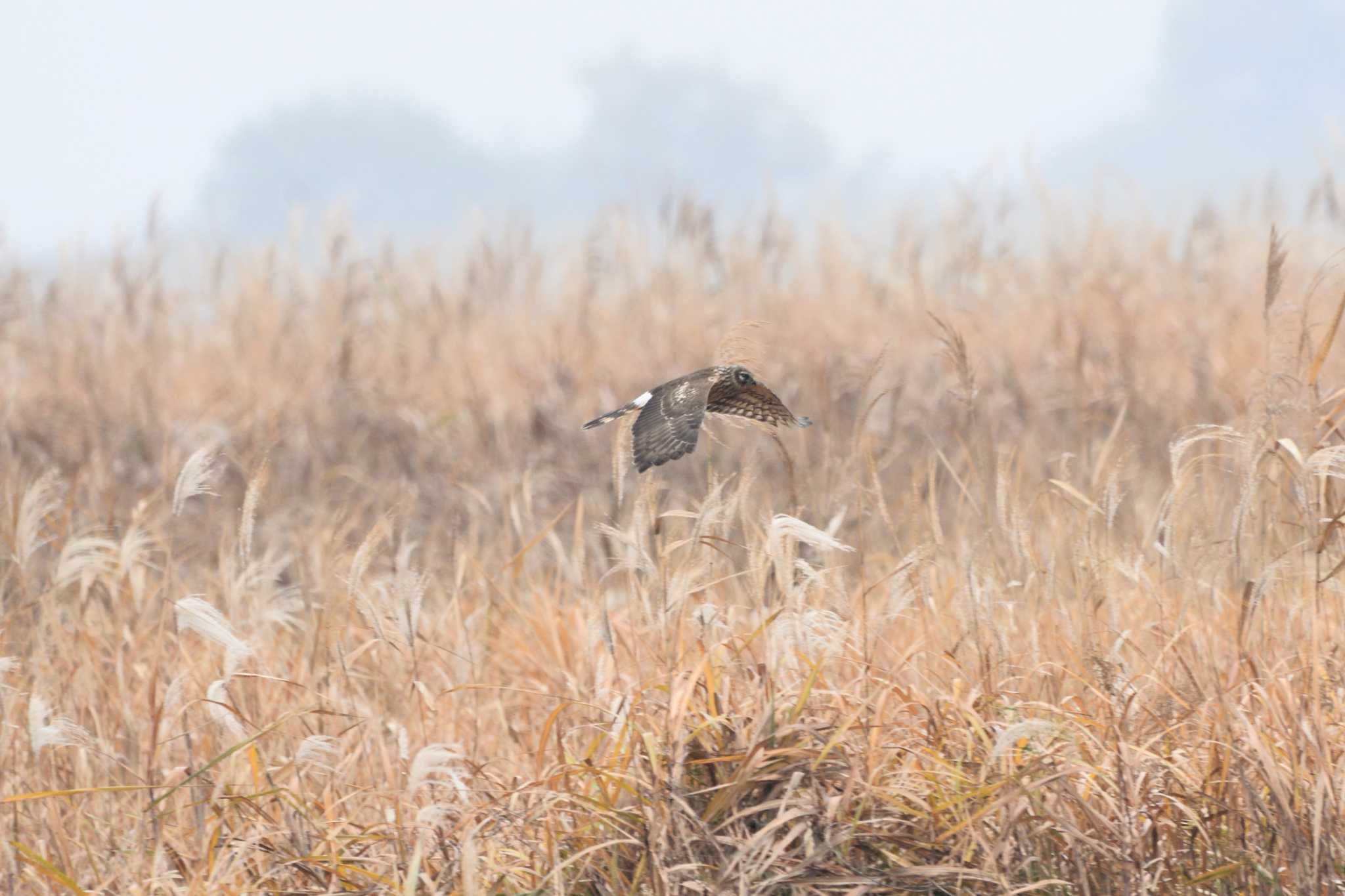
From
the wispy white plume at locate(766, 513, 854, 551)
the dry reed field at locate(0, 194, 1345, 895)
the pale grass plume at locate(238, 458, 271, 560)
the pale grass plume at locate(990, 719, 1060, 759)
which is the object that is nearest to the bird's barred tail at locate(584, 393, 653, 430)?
the dry reed field at locate(0, 194, 1345, 895)

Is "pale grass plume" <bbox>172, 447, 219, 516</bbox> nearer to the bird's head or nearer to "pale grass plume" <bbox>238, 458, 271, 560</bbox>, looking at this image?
"pale grass plume" <bbox>238, 458, 271, 560</bbox>

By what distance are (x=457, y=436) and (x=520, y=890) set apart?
426 cm

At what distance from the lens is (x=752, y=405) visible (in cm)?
220

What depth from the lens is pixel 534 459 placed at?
19.7 feet

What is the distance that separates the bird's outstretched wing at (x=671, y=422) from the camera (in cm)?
189

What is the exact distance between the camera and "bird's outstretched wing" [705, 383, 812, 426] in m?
2.16

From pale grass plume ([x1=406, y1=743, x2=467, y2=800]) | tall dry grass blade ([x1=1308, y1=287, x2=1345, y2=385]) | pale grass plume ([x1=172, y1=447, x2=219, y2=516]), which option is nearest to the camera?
pale grass plume ([x1=406, y1=743, x2=467, y2=800])

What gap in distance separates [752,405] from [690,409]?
249 millimetres

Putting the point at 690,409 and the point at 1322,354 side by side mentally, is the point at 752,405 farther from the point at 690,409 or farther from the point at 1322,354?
the point at 1322,354

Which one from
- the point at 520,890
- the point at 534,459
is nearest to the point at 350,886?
the point at 520,890

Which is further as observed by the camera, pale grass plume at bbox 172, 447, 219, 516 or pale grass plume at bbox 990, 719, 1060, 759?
pale grass plume at bbox 172, 447, 219, 516

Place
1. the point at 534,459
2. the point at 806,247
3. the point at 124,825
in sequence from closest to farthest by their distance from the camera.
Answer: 1. the point at 124,825
2. the point at 534,459
3. the point at 806,247

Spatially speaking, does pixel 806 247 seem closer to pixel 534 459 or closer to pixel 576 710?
pixel 534 459

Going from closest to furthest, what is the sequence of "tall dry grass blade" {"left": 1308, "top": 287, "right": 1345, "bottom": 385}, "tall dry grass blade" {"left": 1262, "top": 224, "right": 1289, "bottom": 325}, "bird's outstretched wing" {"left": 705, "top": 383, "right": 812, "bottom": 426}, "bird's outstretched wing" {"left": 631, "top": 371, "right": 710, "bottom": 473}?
"bird's outstretched wing" {"left": 631, "top": 371, "right": 710, "bottom": 473}, "bird's outstretched wing" {"left": 705, "top": 383, "right": 812, "bottom": 426}, "tall dry grass blade" {"left": 1262, "top": 224, "right": 1289, "bottom": 325}, "tall dry grass blade" {"left": 1308, "top": 287, "right": 1345, "bottom": 385}
